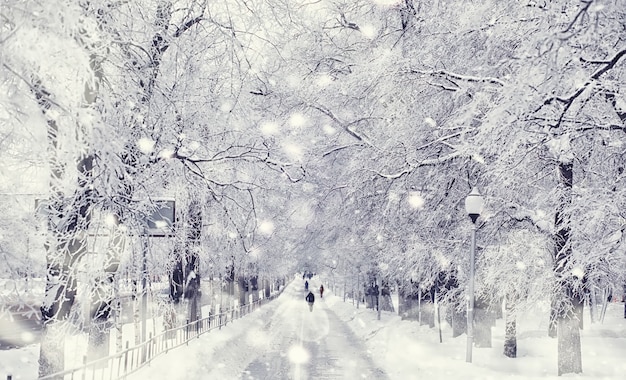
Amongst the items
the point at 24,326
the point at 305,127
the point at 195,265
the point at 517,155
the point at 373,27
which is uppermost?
the point at 373,27

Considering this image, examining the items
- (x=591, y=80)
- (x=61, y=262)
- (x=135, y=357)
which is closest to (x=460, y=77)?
(x=591, y=80)

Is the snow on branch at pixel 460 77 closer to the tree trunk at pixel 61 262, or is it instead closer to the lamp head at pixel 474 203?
the lamp head at pixel 474 203

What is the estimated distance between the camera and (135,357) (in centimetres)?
1620

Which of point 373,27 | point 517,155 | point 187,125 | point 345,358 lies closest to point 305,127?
point 373,27

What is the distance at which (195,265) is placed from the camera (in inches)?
916

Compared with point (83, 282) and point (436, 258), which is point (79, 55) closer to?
point (83, 282)

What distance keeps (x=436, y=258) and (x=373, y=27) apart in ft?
23.2

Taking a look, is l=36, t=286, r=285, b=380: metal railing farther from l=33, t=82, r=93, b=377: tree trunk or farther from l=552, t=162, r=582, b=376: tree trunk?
l=552, t=162, r=582, b=376: tree trunk

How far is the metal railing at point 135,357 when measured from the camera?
30.7ft

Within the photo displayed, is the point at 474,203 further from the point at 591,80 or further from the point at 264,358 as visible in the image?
Answer: the point at 264,358

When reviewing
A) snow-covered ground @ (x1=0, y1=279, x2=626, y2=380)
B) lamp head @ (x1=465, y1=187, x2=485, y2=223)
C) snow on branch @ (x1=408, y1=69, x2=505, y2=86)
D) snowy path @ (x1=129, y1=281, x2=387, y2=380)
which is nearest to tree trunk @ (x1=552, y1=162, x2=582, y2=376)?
snow-covered ground @ (x1=0, y1=279, x2=626, y2=380)

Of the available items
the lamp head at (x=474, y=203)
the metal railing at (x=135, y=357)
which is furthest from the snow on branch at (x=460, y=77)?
the metal railing at (x=135, y=357)

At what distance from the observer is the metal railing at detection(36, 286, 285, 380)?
936cm

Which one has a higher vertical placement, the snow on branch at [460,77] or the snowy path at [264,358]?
the snow on branch at [460,77]
